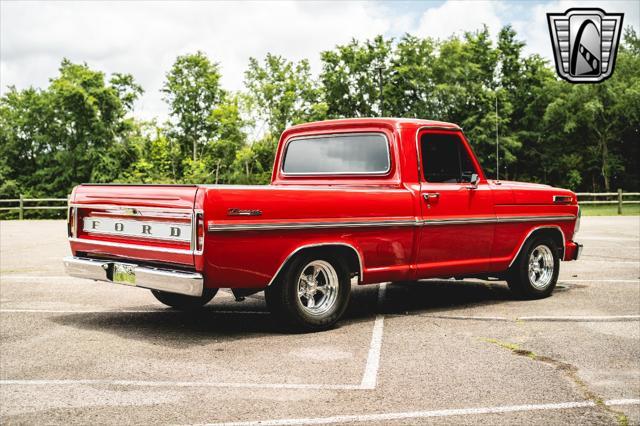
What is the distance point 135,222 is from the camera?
20.8 ft

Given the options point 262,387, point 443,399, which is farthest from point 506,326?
point 262,387

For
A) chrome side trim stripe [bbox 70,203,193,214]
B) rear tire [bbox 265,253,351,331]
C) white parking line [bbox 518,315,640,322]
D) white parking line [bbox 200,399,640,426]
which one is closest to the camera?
white parking line [bbox 200,399,640,426]

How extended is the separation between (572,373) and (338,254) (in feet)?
7.74

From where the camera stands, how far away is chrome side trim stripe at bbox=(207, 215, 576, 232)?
5.72 meters

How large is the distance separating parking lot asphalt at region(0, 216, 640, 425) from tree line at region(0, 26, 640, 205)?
40770mm

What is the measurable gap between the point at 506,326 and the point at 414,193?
1.55 m

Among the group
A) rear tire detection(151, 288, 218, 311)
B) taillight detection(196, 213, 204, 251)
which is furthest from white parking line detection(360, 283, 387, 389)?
rear tire detection(151, 288, 218, 311)

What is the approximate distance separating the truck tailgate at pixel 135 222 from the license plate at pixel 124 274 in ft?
0.51

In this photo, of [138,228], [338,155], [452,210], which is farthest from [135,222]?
[452,210]

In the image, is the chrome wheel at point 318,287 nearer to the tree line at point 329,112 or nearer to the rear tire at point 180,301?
the rear tire at point 180,301

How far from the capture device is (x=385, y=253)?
6836 mm

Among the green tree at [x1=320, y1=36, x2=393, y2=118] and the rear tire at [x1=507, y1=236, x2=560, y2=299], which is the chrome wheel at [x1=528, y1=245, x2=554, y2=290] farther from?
the green tree at [x1=320, y1=36, x2=393, y2=118]

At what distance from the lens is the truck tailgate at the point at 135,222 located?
581 cm

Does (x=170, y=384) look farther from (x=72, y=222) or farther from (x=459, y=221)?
(x=459, y=221)
